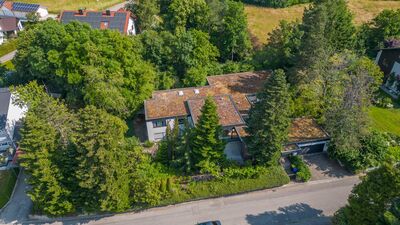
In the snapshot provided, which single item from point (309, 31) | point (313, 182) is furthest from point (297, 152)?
point (309, 31)

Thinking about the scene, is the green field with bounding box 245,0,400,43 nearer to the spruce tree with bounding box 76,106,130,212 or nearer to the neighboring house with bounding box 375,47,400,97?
the neighboring house with bounding box 375,47,400,97

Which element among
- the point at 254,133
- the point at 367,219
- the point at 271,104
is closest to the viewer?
the point at 367,219

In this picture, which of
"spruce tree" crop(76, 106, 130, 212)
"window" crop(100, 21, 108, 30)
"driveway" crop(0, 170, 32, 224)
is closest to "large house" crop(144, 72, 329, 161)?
"spruce tree" crop(76, 106, 130, 212)

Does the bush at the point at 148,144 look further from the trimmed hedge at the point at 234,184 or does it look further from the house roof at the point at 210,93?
the trimmed hedge at the point at 234,184

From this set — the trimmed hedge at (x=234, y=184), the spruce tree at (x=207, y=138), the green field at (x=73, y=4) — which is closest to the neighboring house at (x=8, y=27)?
the green field at (x=73, y=4)

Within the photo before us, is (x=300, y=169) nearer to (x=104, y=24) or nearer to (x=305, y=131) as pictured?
(x=305, y=131)

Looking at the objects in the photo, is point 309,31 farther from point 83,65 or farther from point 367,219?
point 83,65

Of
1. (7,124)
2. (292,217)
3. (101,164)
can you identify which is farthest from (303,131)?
(7,124)
